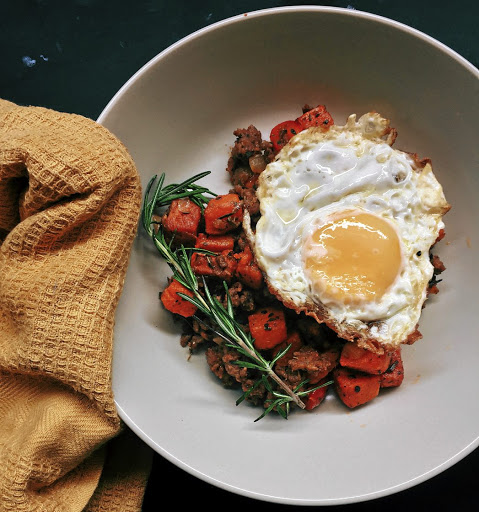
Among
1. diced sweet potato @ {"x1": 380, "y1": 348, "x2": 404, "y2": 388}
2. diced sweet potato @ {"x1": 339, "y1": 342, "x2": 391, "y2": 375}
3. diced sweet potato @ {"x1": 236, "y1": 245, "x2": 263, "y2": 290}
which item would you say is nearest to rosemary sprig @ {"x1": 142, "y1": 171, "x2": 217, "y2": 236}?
diced sweet potato @ {"x1": 236, "y1": 245, "x2": 263, "y2": 290}

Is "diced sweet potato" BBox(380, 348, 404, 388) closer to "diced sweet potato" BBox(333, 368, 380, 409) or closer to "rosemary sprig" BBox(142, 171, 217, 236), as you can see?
"diced sweet potato" BBox(333, 368, 380, 409)

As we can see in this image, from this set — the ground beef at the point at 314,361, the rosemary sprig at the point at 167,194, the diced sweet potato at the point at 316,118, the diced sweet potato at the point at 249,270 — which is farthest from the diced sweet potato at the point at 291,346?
the diced sweet potato at the point at 316,118

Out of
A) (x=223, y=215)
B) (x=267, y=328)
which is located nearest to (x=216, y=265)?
(x=223, y=215)

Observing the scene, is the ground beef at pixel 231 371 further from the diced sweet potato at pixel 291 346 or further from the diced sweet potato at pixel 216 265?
the diced sweet potato at pixel 216 265

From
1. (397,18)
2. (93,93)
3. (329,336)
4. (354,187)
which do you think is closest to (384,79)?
(397,18)

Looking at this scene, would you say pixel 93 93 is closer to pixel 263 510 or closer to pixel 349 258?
pixel 349 258
